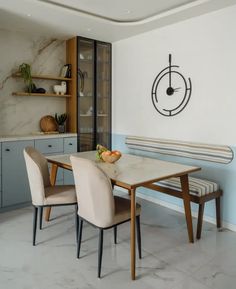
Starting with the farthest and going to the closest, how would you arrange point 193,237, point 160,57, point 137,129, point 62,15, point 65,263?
point 137,129 → point 160,57 → point 62,15 → point 193,237 → point 65,263

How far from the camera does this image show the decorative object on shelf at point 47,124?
13.9 feet

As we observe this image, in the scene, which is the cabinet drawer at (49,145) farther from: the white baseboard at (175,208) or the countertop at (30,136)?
the white baseboard at (175,208)

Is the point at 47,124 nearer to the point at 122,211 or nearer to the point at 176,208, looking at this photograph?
the point at 176,208

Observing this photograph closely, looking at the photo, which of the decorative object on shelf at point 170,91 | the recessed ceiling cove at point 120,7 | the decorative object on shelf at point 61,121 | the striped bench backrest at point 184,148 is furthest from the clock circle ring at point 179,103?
the decorative object on shelf at point 61,121

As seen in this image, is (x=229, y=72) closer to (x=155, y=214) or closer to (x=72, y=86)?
(x=155, y=214)

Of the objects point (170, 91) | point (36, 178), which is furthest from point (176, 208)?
point (36, 178)

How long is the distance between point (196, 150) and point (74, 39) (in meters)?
2.46

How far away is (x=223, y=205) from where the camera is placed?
10.3 feet

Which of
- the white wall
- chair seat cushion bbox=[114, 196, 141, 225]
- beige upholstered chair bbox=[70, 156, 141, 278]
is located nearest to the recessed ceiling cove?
the white wall

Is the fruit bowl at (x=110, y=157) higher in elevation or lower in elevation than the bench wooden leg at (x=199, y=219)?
higher

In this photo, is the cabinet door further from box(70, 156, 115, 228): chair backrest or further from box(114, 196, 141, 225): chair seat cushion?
box(114, 196, 141, 225): chair seat cushion

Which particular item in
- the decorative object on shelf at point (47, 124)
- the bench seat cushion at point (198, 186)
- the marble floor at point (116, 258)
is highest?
the decorative object on shelf at point (47, 124)

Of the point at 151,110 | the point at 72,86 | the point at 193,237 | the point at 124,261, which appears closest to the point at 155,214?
the point at 193,237

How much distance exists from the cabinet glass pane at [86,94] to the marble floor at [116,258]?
Answer: 1.54 metres
